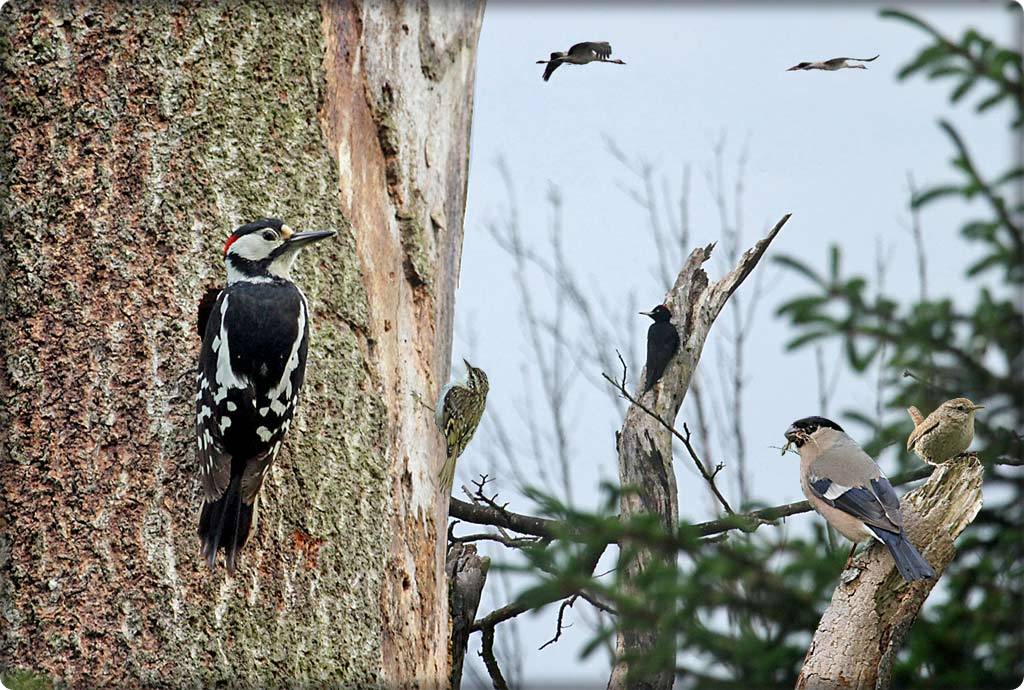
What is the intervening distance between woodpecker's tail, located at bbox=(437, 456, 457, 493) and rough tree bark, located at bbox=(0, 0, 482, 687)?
6.3 inches

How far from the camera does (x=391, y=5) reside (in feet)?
10.9

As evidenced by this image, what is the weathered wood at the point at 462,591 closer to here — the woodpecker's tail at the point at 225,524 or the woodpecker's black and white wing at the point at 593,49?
the woodpecker's tail at the point at 225,524

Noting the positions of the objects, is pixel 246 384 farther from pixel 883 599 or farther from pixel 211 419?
pixel 883 599

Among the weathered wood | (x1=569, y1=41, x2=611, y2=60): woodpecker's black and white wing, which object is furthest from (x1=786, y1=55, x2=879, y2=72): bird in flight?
the weathered wood

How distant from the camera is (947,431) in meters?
3.36

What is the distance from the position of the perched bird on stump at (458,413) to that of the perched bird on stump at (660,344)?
184 centimetres

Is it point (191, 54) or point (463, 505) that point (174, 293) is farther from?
point (463, 505)

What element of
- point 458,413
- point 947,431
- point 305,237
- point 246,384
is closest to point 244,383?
point 246,384

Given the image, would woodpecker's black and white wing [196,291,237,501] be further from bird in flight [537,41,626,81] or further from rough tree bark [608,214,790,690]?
rough tree bark [608,214,790,690]

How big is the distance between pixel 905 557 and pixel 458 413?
1.59m

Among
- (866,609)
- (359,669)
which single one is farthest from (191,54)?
(866,609)

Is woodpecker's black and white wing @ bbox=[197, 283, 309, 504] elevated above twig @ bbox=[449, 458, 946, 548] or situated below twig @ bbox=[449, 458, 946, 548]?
above

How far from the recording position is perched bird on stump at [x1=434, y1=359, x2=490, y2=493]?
3502 millimetres

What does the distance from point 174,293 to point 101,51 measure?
73 cm
